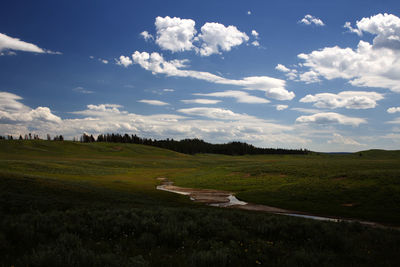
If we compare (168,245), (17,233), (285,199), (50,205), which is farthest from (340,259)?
(285,199)

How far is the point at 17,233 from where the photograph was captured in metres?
9.77

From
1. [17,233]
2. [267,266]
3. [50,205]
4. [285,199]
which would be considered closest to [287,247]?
[267,266]

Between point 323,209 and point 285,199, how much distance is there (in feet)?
22.4

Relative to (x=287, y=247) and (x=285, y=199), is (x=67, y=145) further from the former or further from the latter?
(x=287, y=247)

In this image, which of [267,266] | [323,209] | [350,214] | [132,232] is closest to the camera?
[267,266]

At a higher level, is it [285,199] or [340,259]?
[340,259]

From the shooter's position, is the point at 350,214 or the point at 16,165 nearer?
the point at 350,214

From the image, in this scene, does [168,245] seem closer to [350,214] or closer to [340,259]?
[340,259]

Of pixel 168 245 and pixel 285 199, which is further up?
pixel 168 245

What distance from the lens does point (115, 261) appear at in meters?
7.00

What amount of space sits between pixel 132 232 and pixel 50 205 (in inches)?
500

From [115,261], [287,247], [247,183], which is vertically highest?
[115,261]

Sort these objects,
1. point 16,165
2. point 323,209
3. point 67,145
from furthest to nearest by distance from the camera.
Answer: point 67,145 → point 16,165 → point 323,209

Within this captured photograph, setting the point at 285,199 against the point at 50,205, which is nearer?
the point at 50,205
